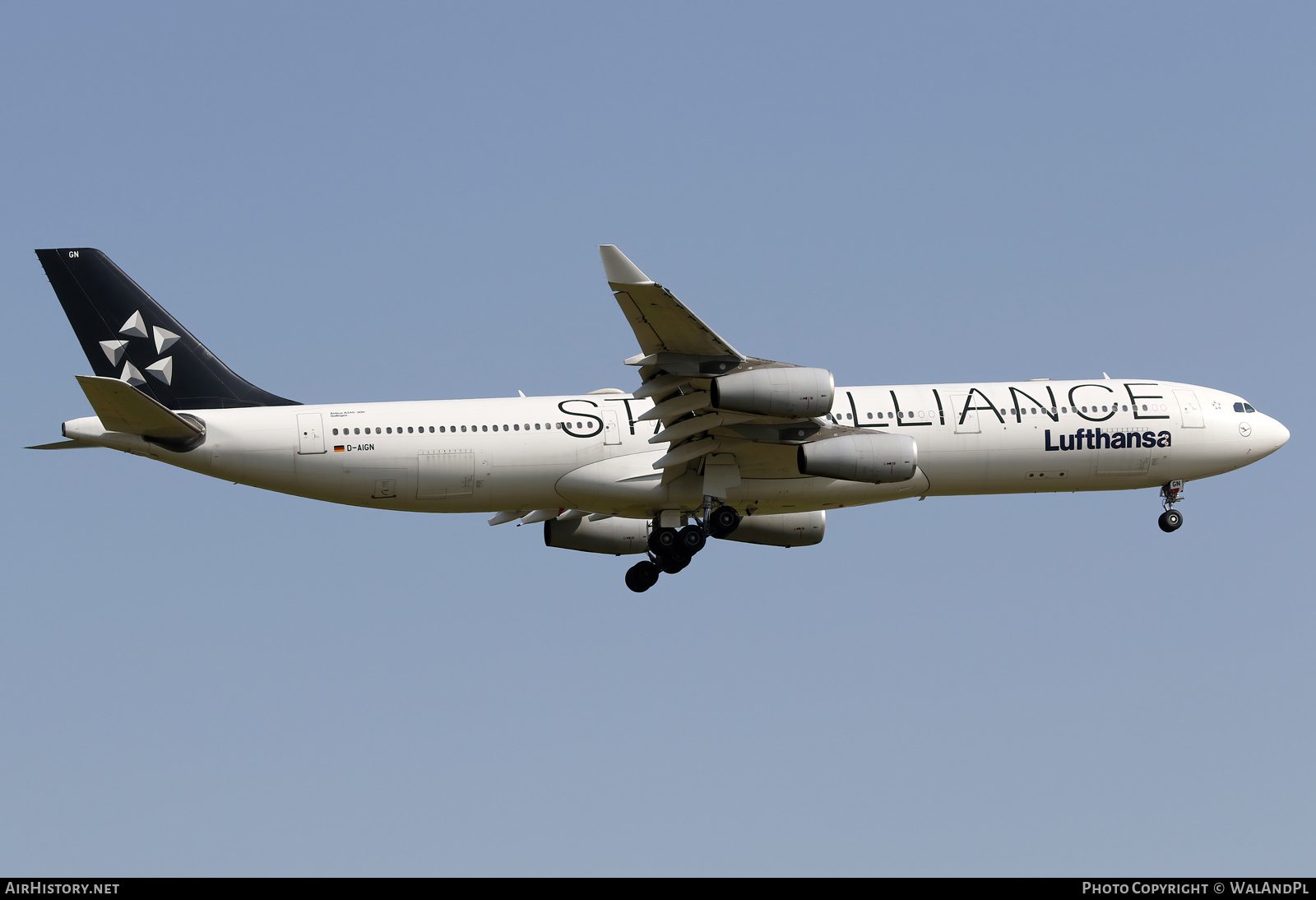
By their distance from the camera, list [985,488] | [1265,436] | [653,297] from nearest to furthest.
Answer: [653,297], [985,488], [1265,436]

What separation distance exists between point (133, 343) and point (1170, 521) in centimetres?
3009

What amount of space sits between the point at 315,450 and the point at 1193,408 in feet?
82.6

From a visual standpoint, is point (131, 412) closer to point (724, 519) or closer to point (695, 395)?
point (695, 395)

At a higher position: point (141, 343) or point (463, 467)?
point (141, 343)

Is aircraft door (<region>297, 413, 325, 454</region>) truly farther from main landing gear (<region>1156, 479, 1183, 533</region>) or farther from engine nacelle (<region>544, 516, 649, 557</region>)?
main landing gear (<region>1156, 479, 1183, 533</region>)

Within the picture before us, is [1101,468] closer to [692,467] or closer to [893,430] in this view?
[893,430]

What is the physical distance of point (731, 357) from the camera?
3525 cm

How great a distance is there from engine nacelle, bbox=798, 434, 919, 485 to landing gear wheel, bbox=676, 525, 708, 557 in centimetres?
395

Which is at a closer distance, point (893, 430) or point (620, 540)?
point (893, 430)

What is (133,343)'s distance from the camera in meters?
39.5

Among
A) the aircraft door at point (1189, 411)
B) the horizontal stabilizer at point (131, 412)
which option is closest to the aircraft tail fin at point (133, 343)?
the horizontal stabilizer at point (131, 412)

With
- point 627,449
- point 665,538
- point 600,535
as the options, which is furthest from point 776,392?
point 600,535

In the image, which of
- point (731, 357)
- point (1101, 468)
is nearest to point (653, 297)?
point (731, 357)

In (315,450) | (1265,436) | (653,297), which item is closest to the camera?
(653,297)
